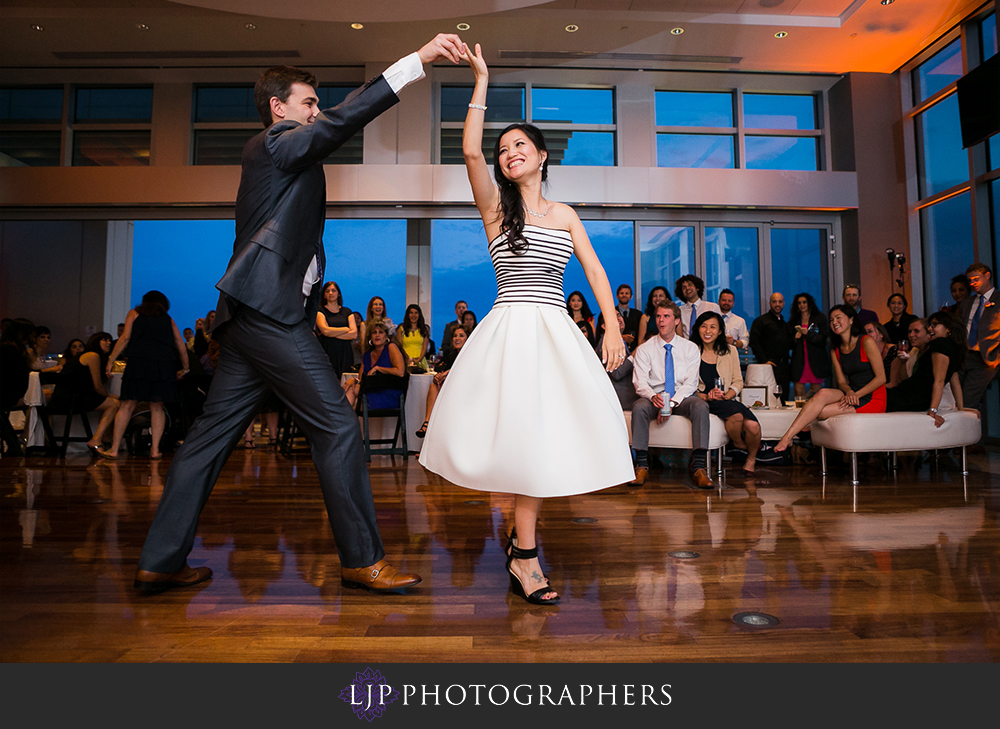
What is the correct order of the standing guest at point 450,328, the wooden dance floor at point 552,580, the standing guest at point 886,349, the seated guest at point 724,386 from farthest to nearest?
the standing guest at point 450,328, the standing guest at point 886,349, the seated guest at point 724,386, the wooden dance floor at point 552,580

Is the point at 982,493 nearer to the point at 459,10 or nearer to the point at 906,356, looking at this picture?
the point at 906,356

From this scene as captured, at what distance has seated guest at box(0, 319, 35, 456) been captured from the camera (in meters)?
5.32

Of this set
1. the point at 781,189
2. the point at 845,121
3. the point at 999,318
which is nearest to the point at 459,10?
the point at 781,189

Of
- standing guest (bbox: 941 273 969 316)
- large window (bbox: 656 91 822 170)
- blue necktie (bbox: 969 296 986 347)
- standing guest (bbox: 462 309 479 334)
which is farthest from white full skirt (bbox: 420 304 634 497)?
large window (bbox: 656 91 822 170)

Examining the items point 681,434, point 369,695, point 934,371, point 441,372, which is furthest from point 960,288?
point 369,695

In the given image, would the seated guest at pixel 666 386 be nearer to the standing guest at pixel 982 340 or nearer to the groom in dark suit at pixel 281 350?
the groom in dark suit at pixel 281 350

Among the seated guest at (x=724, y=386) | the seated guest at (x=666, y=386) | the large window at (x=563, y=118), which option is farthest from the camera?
the large window at (x=563, y=118)

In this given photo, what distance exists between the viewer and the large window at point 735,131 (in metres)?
8.80

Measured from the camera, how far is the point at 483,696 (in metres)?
1.20

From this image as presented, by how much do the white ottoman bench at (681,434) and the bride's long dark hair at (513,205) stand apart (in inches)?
99.8

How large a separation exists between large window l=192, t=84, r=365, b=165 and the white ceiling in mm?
552

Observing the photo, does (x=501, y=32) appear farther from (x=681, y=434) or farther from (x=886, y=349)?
(x=681, y=434)

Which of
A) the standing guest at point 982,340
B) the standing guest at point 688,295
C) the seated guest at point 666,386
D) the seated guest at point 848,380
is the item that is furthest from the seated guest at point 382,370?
the standing guest at point 982,340

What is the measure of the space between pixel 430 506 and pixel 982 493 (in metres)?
3.16
